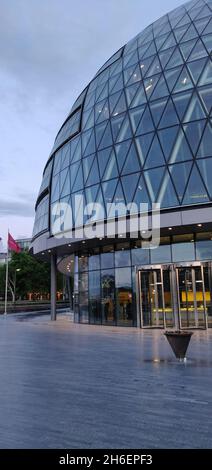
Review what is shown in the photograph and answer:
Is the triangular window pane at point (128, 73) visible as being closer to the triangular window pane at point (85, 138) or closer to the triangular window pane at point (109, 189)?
the triangular window pane at point (85, 138)

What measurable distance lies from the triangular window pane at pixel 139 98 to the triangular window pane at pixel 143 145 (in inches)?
126

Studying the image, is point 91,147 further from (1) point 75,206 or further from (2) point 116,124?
(1) point 75,206

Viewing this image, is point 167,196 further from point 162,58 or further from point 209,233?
point 162,58

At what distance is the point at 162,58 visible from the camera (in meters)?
29.3

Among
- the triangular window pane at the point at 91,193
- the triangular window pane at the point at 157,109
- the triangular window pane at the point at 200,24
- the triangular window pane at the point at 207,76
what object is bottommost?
the triangular window pane at the point at 91,193

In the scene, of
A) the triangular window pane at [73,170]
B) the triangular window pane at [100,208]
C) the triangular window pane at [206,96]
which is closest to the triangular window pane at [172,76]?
the triangular window pane at [206,96]

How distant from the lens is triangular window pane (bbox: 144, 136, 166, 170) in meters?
25.0

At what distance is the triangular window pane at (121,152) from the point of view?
27.3 meters

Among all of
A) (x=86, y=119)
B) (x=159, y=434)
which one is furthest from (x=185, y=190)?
(x=159, y=434)

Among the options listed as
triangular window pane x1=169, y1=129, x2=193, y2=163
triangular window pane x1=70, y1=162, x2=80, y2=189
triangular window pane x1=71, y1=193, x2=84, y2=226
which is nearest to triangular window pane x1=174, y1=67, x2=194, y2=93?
triangular window pane x1=169, y1=129, x2=193, y2=163

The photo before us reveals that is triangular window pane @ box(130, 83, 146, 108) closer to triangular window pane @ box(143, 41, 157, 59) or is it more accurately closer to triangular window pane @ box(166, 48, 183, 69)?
triangular window pane @ box(166, 48, 183, 69)

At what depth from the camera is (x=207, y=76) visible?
2558cm
